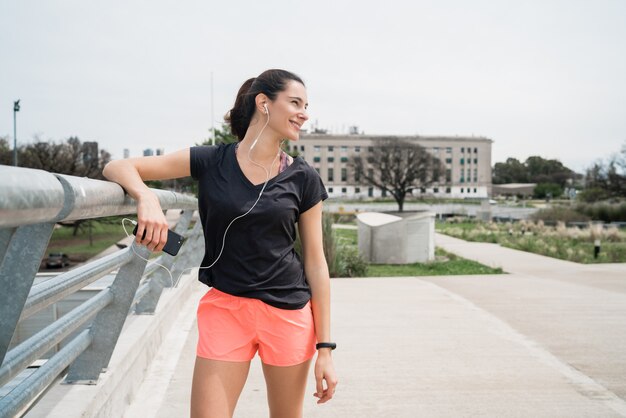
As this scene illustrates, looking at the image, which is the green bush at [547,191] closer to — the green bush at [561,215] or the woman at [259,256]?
the green bush at [561,215]

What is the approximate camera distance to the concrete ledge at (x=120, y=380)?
229cm

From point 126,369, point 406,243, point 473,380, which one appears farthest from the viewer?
point 406,243

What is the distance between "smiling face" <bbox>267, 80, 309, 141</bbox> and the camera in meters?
2.23

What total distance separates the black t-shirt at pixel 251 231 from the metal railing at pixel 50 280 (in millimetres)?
290

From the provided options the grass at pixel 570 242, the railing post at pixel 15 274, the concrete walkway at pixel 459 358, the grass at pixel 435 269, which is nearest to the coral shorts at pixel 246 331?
the railing post at pixel 15 274

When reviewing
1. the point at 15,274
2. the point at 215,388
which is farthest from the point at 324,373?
the point at 15,274

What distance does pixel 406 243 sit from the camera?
14.0 m

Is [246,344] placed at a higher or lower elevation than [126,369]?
higher

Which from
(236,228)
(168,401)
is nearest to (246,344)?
(236,228)

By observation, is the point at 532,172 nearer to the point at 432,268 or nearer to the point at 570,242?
the point at 570,242

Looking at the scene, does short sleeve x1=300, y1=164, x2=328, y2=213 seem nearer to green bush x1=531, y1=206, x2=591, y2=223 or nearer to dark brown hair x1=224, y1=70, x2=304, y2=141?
dark brown hair x1=224, y1=70, x2=304, y2=141

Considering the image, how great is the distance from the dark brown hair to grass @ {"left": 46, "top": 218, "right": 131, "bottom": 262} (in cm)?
2872

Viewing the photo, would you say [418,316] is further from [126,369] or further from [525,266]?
[525,266]

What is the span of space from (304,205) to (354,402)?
65.7 inches
